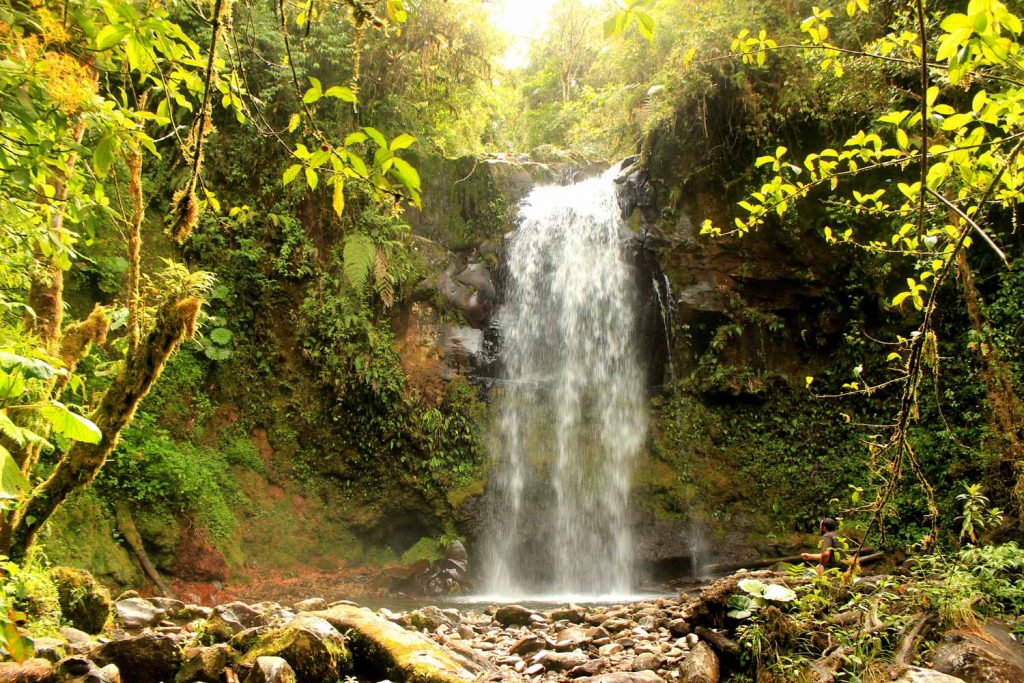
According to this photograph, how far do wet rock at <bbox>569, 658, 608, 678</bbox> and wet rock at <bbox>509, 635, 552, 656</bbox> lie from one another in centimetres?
66

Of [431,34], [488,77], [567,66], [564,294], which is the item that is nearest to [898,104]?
[564,294]

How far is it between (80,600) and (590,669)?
3532mm

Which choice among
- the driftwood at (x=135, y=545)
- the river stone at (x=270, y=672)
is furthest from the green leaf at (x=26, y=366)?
the driftwood at (x=135, y=545)

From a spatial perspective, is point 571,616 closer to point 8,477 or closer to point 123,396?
point 123,396

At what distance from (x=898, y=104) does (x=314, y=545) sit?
10.8 m

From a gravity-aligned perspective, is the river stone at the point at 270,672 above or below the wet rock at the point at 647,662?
above

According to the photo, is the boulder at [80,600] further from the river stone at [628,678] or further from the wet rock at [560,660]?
the river stone at [628,678]

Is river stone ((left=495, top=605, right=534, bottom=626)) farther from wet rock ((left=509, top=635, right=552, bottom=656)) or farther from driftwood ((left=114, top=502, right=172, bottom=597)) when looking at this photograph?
driftwood ((left=114, top=502, right=172, bottom=597))

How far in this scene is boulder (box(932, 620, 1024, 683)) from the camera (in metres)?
2.97

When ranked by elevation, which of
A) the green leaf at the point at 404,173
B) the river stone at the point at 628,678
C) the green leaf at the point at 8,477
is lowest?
the river stone at the point at 628,678

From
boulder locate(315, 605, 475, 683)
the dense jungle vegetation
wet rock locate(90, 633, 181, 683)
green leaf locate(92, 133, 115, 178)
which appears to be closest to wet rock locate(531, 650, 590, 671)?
boulder locate(315, 605, 475, 683)

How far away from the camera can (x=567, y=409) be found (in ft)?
33.9

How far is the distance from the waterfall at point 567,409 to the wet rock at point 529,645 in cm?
415

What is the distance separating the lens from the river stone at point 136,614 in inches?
174
